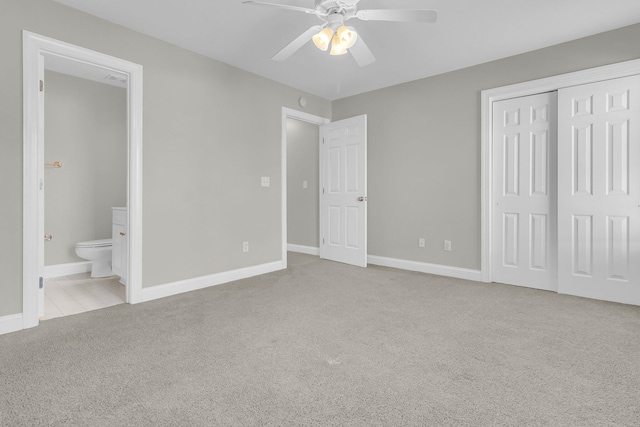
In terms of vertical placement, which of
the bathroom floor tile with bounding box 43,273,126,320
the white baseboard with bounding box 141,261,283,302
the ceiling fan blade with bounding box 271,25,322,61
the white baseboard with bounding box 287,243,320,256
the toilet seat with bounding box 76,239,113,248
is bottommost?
the bathroom floor tile with bounding box 43,273,126,320

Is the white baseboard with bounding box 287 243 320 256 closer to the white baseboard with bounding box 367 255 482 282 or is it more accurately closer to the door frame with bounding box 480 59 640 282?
the white baseboard with bounding box 367 255 482 282

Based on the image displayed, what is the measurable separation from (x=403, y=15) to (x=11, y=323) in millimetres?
3383

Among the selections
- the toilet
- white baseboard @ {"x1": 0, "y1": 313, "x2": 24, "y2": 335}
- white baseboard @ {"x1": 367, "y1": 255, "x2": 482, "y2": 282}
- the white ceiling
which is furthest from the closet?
the toilet

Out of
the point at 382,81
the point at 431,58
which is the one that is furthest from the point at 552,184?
the point at 382,81

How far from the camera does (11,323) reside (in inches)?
90.2

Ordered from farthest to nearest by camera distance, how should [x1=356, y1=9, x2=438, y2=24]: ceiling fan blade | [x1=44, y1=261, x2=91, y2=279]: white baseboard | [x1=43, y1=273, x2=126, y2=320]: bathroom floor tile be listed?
[x1=44, y1=261, x2=91, y2=279]: white baseboard, [x1=43, y1=273, x2=126, y2=320]: bathroom floor tile, [x1=356, y1=9, x2=438, y2=24]: ceiling fan blade

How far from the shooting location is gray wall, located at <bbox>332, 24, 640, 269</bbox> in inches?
137

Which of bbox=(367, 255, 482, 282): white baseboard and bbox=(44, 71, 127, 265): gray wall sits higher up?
bbox=(44, 71, 127, 265): gray wall

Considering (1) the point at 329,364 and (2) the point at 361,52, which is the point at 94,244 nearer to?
(1) the point at 329,364

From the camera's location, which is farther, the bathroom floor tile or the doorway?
the doorway

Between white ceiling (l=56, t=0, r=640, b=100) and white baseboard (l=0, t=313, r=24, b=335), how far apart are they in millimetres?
2388

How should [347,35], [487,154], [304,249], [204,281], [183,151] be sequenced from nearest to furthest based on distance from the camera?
[347,35], [183,151], [204,281], [487,154], [304,249]

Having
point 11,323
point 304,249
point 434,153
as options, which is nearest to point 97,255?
point 11,323

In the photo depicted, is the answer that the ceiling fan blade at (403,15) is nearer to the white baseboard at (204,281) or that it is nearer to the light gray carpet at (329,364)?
the light gray carpet at (329,364)
